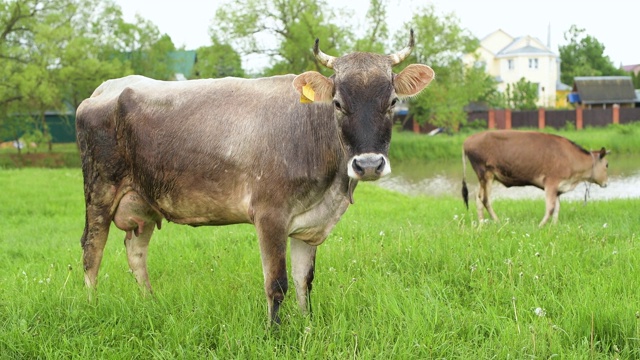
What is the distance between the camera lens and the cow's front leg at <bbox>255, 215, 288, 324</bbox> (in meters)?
3.98

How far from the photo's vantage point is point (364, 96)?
370 centimetres

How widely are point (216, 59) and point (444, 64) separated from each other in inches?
534

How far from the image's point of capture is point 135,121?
15.3 feet

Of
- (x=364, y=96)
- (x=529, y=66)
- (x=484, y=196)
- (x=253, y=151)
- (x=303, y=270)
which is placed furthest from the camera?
(x=529, y=66)

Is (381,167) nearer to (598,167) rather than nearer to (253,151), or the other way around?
(253,151)

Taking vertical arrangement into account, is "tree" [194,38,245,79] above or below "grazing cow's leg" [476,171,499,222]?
above

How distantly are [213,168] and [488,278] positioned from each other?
7.57 feet

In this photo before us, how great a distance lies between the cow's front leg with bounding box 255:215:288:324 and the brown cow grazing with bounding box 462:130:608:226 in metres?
6.40

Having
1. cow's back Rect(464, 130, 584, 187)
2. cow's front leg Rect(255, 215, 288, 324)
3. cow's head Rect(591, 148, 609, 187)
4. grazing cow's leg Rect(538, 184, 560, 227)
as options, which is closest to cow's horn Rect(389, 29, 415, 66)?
cow's front leg Rect(255, 215, 288, 324)

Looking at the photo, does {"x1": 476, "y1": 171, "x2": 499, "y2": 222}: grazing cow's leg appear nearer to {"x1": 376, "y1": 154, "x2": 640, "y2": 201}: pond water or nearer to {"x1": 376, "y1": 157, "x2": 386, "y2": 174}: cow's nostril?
{"x1": 376, "y1": 154, "x2": 640, "y2": 201}: pond water

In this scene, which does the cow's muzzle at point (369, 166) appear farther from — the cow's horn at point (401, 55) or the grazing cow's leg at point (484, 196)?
the grazing cow's leg at point (484, 196)

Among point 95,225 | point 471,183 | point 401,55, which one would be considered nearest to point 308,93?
point 401,55

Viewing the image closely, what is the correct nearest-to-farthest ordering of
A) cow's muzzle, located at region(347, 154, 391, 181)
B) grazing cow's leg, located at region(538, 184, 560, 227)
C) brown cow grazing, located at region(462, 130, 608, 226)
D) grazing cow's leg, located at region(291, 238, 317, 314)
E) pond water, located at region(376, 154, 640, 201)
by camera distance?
cow's muzzle, located at region(347, 154, 391, 181)
grazing cow's leg, located at region(291, 238, 317, 314)
grazing cow's leg, located at region(538, 184, 560, 227)
brown cow grazing, located at region(462, 130, 608, 226)
pond water, located at region(376, 154, 640, 201)

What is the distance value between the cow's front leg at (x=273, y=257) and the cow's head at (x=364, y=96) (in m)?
0.70
